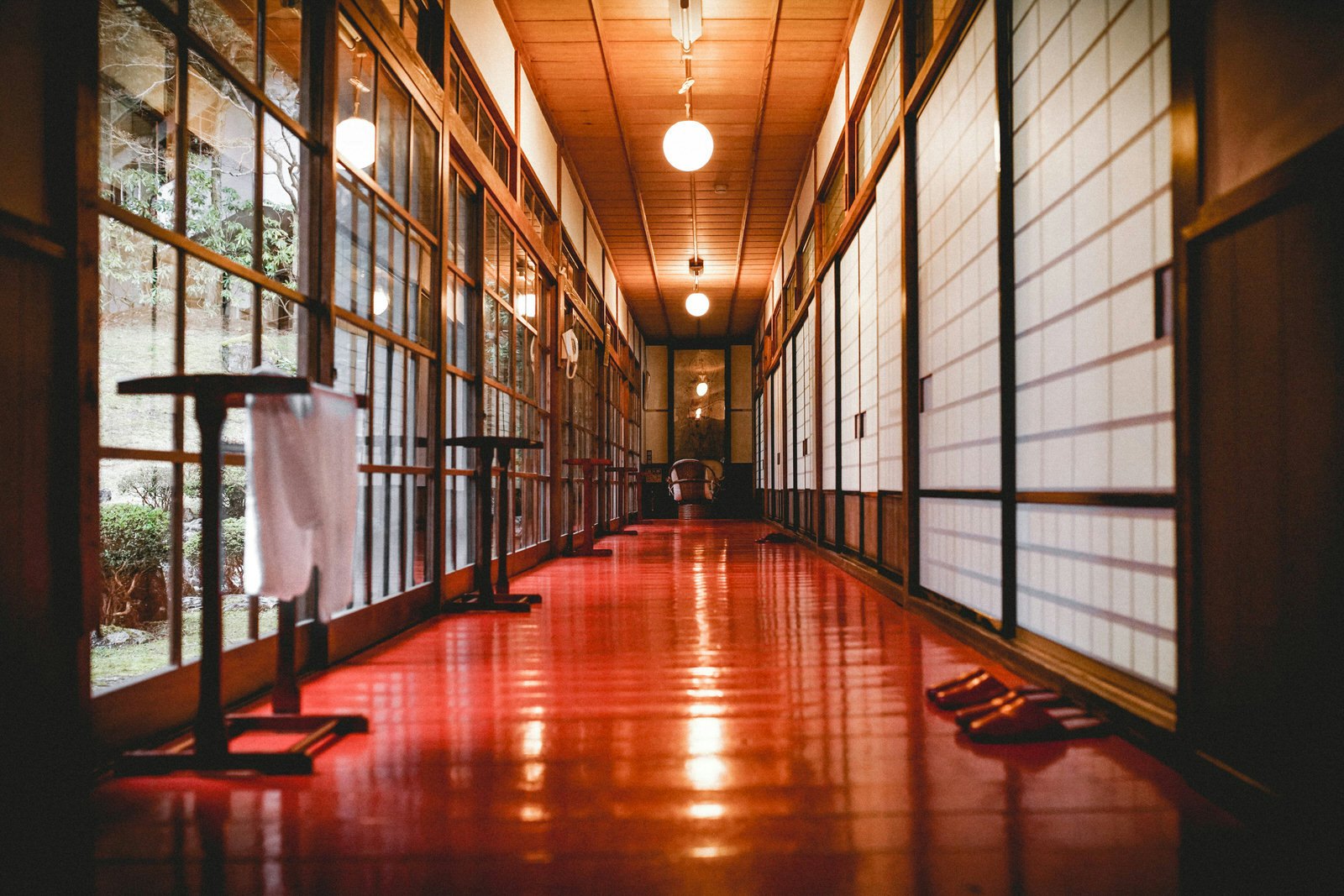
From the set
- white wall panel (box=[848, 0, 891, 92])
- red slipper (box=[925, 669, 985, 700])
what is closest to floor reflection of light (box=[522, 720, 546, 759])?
Answer: red slipper (box=[925, 669, 985, 700])

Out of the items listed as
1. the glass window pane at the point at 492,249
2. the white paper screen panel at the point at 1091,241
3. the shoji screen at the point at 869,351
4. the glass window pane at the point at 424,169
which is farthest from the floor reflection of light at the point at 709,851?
the glass window pane at the point at 492,249

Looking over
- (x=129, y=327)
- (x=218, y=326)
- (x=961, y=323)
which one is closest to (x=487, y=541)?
(x=218, y=326)

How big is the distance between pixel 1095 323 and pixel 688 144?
3.82 metres

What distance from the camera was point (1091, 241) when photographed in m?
2.21

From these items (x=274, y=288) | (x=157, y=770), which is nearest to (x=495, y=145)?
(x=274, y=288)

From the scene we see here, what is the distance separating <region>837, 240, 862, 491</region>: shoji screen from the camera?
5.80 metres

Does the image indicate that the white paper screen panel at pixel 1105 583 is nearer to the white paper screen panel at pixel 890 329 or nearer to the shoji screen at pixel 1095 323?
the shoji screen at pixel 1095 323

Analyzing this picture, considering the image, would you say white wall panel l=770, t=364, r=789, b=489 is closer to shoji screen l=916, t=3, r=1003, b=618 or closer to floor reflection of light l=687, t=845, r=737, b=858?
shoji screen l=916, t=3, r=1003, b=618

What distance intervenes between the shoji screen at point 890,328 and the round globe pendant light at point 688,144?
1.31 metres

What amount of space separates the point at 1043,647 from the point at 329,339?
273 cm

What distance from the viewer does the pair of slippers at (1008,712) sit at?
1930 millimetres

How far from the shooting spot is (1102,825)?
Answer: 1456mm

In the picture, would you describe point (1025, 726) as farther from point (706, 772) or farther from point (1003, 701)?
point (706, 772)

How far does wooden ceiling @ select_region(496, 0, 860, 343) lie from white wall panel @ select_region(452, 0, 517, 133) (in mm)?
175
